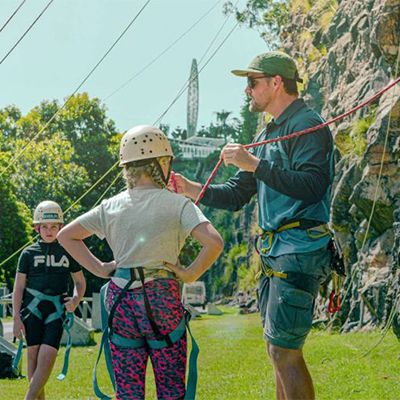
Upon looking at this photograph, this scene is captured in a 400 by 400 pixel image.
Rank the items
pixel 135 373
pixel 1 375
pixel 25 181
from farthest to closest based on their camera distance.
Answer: pixel 25 181 → pixel 1 375 → pixel 135 373

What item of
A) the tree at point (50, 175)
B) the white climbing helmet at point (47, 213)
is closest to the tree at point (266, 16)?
the tree at point (50, 175)

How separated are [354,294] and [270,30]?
35534mm

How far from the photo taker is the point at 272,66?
Answer: 262 inches

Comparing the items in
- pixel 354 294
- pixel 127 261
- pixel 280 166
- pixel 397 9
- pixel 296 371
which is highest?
pixel 397 9

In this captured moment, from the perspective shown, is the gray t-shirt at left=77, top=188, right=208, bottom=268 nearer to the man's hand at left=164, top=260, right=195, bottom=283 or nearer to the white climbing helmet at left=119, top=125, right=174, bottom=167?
the man's hand at left=164, top=260, right=195, bottom=283

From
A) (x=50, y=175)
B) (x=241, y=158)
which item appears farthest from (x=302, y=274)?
(x=50, y=175)

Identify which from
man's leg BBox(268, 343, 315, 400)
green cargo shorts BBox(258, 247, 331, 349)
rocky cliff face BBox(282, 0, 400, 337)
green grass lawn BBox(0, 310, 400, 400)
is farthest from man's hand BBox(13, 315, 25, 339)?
rocky cliff face BBox(282, 0, 400, 337)

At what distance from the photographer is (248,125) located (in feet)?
297

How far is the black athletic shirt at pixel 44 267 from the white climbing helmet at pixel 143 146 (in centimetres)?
371

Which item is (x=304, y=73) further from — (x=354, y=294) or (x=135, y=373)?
(x=135, y=373)

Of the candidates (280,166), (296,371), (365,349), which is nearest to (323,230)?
(280,166)

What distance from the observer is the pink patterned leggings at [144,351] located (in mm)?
5578

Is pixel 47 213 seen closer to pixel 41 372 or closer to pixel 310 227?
pixel 41 372

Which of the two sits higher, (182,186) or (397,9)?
(397,9)
